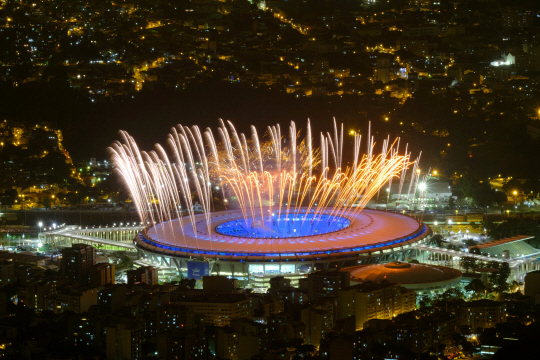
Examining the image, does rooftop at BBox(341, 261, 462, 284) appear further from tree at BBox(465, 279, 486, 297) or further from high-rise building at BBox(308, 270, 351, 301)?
high-rise building at BBox(308, 270, 351, 301)

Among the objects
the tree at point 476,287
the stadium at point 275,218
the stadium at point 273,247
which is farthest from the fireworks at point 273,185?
the tree at point 476,287

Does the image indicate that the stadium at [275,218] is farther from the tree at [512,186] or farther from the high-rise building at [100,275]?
the tree at [512,186]

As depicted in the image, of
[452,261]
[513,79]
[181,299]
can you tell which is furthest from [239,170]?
[513,79]

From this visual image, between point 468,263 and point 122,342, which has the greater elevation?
point 468,263

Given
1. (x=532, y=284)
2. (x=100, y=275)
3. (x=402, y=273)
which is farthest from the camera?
(x=100, y=275)

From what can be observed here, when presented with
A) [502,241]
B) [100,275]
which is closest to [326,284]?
[100,275]

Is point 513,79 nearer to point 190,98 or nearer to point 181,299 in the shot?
point 190,98

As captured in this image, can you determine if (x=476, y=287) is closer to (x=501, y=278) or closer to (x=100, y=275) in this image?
(x=501, y=278)
